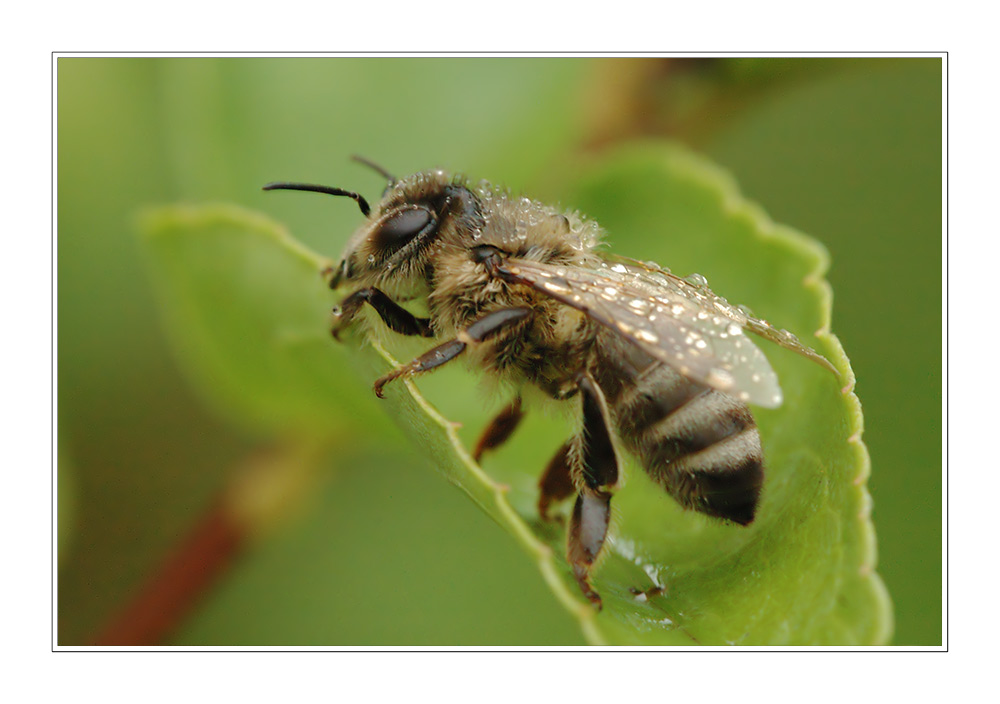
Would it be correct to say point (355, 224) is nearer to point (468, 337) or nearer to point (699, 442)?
point (468, 337)

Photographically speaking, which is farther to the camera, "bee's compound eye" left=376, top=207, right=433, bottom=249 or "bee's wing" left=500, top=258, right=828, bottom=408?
"bee's compound eye" left=376, top=207, right=433, bottom=249

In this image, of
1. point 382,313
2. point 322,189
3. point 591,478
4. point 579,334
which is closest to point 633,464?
point 591,478

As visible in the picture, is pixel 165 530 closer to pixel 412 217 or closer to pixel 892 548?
pixel 412 217

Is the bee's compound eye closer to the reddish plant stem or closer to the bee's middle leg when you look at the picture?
the bee's middle leg

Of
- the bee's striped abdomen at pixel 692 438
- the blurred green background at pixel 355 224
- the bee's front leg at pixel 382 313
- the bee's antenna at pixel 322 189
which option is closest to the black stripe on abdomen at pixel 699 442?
the bee's striped abdomen at pixel 692 438

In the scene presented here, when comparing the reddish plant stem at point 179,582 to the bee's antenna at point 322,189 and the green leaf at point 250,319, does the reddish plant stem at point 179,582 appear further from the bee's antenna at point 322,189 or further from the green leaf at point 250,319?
the bee's antenna at point 322,189

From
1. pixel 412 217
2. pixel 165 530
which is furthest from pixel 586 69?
pixel 165 530

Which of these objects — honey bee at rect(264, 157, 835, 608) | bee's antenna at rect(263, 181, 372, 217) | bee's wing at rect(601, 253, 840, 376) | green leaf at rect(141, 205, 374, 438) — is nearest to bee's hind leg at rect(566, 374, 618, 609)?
honey bee at rect(264, 157, 835, 608)
